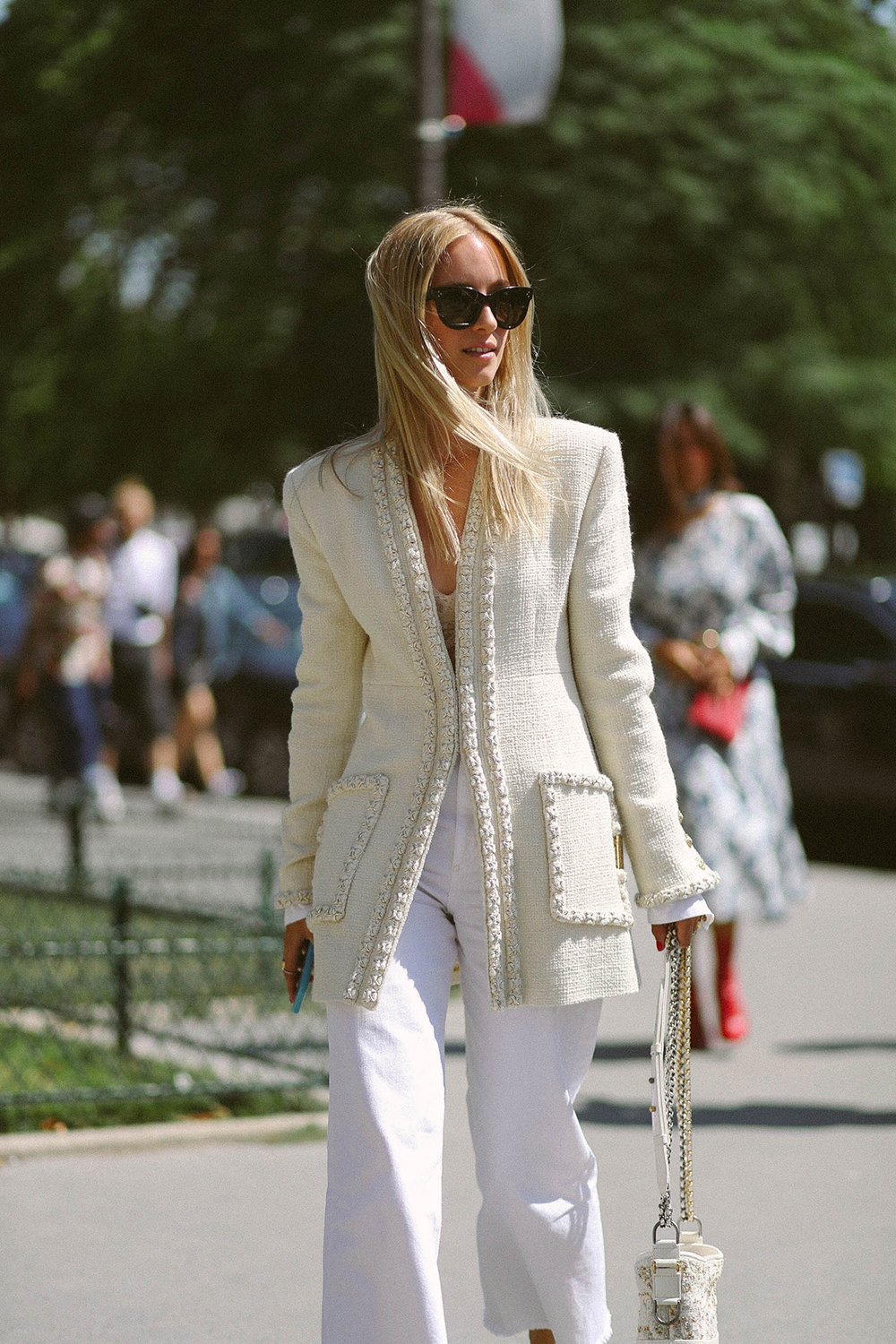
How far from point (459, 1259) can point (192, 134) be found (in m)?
14.6

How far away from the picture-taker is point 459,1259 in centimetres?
445

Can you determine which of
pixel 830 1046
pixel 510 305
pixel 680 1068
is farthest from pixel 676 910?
pixel 830 1046

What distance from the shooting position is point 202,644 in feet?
48.2

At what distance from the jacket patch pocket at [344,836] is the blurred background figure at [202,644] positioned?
11.5 m

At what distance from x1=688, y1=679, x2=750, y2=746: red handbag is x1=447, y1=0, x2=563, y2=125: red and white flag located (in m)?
2.68

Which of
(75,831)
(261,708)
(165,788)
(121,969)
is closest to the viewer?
(121,969)

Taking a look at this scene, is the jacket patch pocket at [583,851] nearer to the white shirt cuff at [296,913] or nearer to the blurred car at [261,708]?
the white shirt cuff at [296,913]

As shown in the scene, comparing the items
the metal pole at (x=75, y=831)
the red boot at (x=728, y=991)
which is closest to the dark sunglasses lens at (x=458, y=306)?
the red boot at (x=728, y=991)

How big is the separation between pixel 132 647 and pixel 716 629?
7.85 meters

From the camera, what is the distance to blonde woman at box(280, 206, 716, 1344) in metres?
3.00

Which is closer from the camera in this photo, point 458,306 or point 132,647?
point 458,306

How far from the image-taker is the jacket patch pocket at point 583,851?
3.04 m

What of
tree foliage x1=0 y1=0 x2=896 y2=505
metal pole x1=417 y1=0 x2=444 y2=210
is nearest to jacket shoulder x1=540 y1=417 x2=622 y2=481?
metal pole x1=417 y1=0 x2=444 y2=210

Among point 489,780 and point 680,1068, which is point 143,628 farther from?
point 489,780
